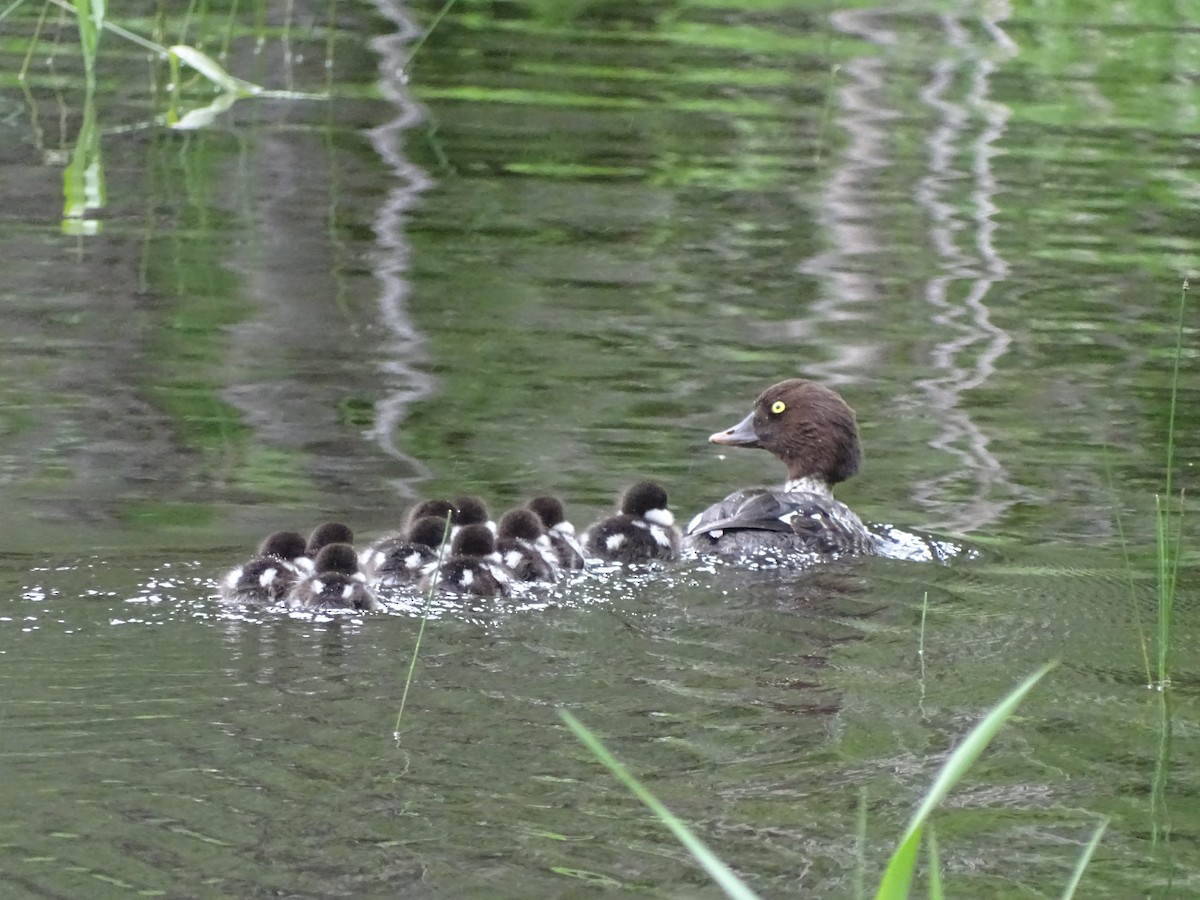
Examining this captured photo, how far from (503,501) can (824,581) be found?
4.01 ft

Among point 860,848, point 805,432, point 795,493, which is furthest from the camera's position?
point 805,432

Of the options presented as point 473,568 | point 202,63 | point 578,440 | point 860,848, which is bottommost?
point 578,440

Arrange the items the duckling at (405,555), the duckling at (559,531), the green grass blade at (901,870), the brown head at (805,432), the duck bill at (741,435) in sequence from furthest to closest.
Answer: the duck bill at (741,435), the brown head at (805,432), the duckling at (559,531), the duckling at (405,555), the green grass blade at (901,870)

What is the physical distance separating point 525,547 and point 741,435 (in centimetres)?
168

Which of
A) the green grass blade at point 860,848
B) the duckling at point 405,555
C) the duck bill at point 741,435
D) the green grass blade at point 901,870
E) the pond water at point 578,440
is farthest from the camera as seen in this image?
the duck bill at point 741,435

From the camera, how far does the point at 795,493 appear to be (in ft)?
23.3

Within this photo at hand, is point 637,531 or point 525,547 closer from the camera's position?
point 525,547

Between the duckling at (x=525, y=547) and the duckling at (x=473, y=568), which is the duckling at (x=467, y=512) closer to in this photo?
the duckling at (x=525, y=547)

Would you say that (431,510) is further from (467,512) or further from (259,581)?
(259,581)

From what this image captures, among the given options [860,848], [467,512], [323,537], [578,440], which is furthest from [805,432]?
Answer: [860,848]

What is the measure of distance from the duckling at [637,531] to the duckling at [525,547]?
22 cm

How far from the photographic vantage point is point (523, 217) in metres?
11.6

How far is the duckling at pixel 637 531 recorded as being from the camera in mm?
6691

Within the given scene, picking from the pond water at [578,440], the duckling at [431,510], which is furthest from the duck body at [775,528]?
the duckling at [431,510]
